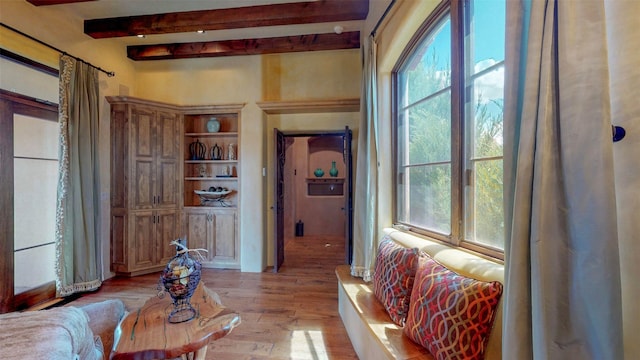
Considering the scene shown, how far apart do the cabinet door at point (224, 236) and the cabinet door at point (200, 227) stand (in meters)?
0.08

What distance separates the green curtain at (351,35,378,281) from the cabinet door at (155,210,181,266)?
2905 millimetres

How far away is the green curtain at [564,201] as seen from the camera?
68 centimetres

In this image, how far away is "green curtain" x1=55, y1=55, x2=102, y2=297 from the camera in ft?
9.83

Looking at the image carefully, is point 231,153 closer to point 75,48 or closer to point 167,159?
point 167,159

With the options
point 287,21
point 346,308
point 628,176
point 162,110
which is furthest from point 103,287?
point 628,176

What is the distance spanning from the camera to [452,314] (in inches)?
47.0

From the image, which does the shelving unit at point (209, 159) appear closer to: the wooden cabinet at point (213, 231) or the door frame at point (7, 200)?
the wooden cabinet at point (213, 231)

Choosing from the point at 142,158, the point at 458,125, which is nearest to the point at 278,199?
the point at 142,158

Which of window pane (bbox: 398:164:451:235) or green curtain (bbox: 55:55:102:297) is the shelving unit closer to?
green curtain (bbox: 55:55:102:297)

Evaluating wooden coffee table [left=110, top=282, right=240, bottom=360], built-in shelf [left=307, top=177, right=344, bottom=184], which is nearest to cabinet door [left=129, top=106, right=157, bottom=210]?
wooden coffee table [left=110, top=282, right=240, bottom=360]

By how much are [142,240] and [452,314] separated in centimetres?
411

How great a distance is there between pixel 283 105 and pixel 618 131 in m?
3.64

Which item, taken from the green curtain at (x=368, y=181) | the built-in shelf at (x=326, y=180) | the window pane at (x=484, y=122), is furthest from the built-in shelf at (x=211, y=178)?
the window pane at (x=484, y=122)

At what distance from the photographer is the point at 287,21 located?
3.17m
